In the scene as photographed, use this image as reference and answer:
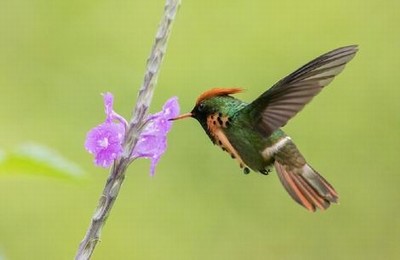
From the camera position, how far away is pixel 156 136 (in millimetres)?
1787

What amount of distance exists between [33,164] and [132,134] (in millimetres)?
262

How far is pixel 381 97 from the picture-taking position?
5.88 metres

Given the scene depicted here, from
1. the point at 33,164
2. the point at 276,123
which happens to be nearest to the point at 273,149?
the point at 276,123

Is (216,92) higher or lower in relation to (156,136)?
higher

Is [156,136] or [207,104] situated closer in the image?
[156,136]

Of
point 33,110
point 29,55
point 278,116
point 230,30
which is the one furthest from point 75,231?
point 278,116

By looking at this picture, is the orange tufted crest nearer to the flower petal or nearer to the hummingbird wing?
the hummingbird wing

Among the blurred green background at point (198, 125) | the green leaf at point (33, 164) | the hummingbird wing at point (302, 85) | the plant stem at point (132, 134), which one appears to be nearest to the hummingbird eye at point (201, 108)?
the hummingbird wing at point (302, 85)

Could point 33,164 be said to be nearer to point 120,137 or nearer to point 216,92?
point 120,137

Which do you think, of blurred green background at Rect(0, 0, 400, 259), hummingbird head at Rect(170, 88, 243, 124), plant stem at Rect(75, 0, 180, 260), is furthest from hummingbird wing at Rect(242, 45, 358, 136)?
blurred green background at Rect(0, 0, 400, 259)

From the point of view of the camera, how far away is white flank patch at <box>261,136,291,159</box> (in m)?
2.25

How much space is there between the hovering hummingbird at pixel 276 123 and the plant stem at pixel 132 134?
0.86ft

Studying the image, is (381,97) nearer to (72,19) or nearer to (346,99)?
(346,99)

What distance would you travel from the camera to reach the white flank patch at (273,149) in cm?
225
